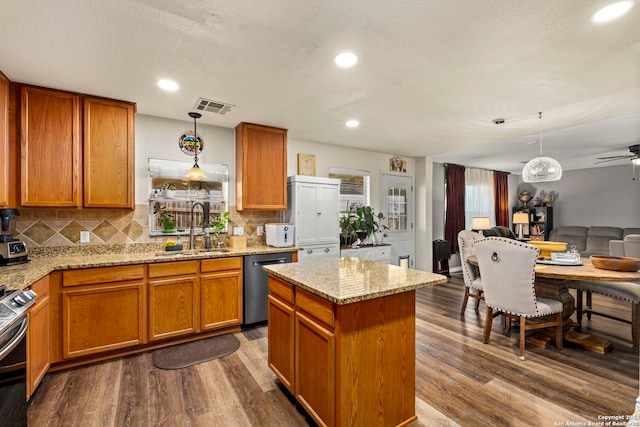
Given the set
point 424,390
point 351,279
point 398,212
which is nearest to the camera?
point 351,279

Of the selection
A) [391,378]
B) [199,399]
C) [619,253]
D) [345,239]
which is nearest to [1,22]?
[199,399]

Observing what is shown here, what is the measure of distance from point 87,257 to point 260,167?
1.99 meters

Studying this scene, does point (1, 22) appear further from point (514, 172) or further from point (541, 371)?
point (514, 172)

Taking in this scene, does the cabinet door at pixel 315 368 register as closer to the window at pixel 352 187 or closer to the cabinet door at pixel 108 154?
the cabinet door at pixel 108 154

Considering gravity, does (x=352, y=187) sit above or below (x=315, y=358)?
above

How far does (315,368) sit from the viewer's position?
5.72ft

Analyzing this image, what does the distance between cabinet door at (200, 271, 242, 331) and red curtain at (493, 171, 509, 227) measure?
24.3ft

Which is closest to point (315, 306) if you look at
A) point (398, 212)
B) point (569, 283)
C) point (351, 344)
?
point (351, 344)

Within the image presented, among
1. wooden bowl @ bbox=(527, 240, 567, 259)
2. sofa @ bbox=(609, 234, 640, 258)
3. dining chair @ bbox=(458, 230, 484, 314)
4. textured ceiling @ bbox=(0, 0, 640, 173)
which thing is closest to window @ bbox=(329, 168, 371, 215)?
textured ceiling @ bbox=(0, 0, 640, 173)

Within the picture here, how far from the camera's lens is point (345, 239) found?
474cm

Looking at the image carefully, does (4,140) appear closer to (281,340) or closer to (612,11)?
(281,340)

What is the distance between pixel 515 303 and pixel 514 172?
6993 mm

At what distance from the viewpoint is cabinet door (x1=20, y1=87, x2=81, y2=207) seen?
2555 mm

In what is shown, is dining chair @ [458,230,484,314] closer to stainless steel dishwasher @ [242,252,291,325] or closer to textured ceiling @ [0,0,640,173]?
textured ceiling @ [0,0,640,173]
